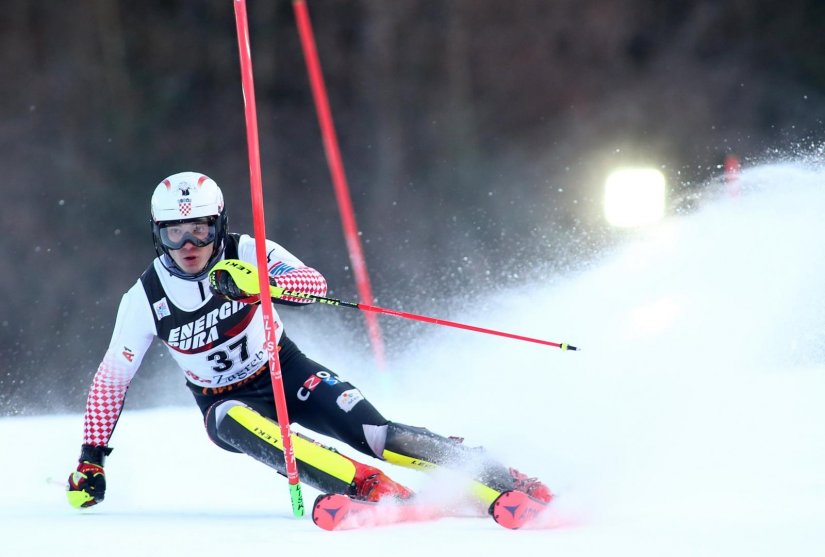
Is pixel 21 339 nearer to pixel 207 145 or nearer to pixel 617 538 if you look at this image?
pixel 207 145

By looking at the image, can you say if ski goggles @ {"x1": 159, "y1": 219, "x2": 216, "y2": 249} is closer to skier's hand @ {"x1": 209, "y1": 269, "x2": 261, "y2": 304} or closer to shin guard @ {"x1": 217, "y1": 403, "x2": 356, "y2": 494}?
skier's hand @ {"x1": 209, "y1": 269, "x2": 261, "y2": 304}

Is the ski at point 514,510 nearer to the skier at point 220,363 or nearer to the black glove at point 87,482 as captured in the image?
the skier at point 220,363

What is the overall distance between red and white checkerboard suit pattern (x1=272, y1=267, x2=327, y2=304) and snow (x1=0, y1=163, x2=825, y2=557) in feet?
2.02

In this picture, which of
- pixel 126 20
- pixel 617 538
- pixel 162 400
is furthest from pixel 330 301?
pixel 126 20

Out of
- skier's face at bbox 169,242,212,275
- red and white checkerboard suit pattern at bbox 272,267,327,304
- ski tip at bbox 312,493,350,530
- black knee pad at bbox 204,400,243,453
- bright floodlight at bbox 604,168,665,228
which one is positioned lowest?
ski tip at bbox 312,493,350,530

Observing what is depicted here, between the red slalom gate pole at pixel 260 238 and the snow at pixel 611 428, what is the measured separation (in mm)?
143

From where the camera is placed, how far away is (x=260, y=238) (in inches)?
105

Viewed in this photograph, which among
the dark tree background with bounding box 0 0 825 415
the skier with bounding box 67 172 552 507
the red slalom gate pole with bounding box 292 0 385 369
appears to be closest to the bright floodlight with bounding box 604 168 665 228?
the dark tree background with bounding box 0 0 825 415

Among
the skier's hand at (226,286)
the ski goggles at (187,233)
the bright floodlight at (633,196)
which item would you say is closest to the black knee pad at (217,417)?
the skier's hand at (226,286)

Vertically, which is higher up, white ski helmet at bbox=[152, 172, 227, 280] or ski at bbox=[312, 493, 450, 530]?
white ski helmet at bbox=[152, 172, 227, 280]

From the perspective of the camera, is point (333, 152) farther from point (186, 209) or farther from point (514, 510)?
point (514, 510)

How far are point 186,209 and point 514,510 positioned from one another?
135 centimetres

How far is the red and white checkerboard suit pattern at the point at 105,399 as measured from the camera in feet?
10.6

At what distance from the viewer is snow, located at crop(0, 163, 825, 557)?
2.34m
